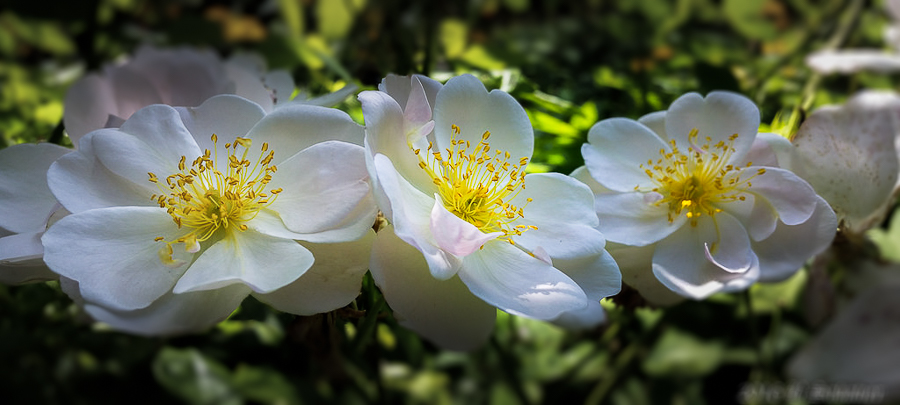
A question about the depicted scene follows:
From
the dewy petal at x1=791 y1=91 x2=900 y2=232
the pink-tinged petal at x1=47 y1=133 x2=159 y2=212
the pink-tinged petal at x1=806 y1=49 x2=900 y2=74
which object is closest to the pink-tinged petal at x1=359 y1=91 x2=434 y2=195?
the pink-tinged petal at x1=47 y1=133 x2=159 y2=212

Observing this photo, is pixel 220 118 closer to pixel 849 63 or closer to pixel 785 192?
pixel 785 192

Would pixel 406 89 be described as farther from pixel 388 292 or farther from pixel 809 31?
pixel 809 31

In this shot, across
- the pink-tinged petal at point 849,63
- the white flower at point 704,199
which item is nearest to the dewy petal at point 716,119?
the white flower at point 704,199

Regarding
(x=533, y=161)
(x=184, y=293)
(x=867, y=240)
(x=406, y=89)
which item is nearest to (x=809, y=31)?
(x=867, y=240)

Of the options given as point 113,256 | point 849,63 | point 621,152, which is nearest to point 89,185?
point 113,256

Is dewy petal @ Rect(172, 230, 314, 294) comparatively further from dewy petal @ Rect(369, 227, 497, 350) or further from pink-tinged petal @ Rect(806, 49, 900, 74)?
pink-tinged petal @ Rect(806, 49, 900, 74)

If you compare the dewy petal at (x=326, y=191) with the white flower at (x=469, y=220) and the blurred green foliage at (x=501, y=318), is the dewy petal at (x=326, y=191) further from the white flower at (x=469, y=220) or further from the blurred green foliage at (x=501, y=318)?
the blurred green foliage at (x=501, y=318)
